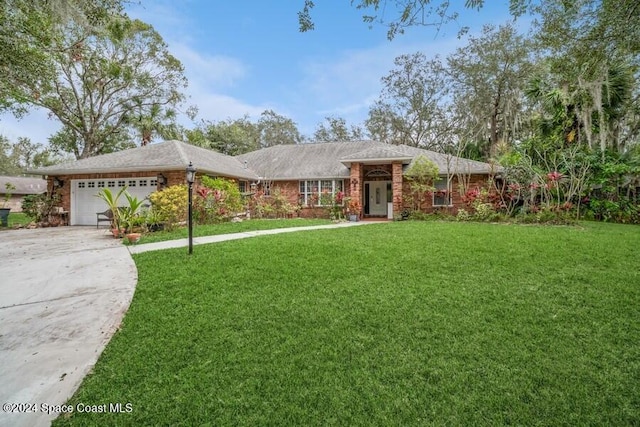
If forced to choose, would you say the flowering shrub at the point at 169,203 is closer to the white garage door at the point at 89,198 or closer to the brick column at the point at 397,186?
the white garage door at the point at 89,198

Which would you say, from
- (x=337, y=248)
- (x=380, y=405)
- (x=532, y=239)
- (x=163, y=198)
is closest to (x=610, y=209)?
(x=532, y=239)

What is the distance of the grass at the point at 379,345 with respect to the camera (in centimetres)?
236

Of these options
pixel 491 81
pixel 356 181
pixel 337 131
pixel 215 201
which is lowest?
pixel 215 201

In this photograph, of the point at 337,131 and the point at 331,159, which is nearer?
the point at 331,159

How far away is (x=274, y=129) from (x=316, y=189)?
21206mm

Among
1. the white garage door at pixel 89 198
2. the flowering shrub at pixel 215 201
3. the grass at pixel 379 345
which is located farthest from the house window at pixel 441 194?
the white garage door at pixel 89 198

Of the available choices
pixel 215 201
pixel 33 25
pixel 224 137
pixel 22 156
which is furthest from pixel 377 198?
pixel 22 156

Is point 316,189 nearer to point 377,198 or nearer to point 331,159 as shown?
point 331,159

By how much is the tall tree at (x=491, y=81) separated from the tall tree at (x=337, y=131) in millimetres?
10411

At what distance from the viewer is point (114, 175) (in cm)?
1453

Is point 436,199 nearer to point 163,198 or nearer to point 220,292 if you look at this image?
point 163,198

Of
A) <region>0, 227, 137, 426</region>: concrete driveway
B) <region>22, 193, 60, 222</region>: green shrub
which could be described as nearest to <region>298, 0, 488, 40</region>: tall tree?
<region>0, 227, 137, 426</region>: concrete driveway

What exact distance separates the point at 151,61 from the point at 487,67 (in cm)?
2418

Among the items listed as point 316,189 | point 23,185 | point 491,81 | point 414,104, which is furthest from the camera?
point 23,185
